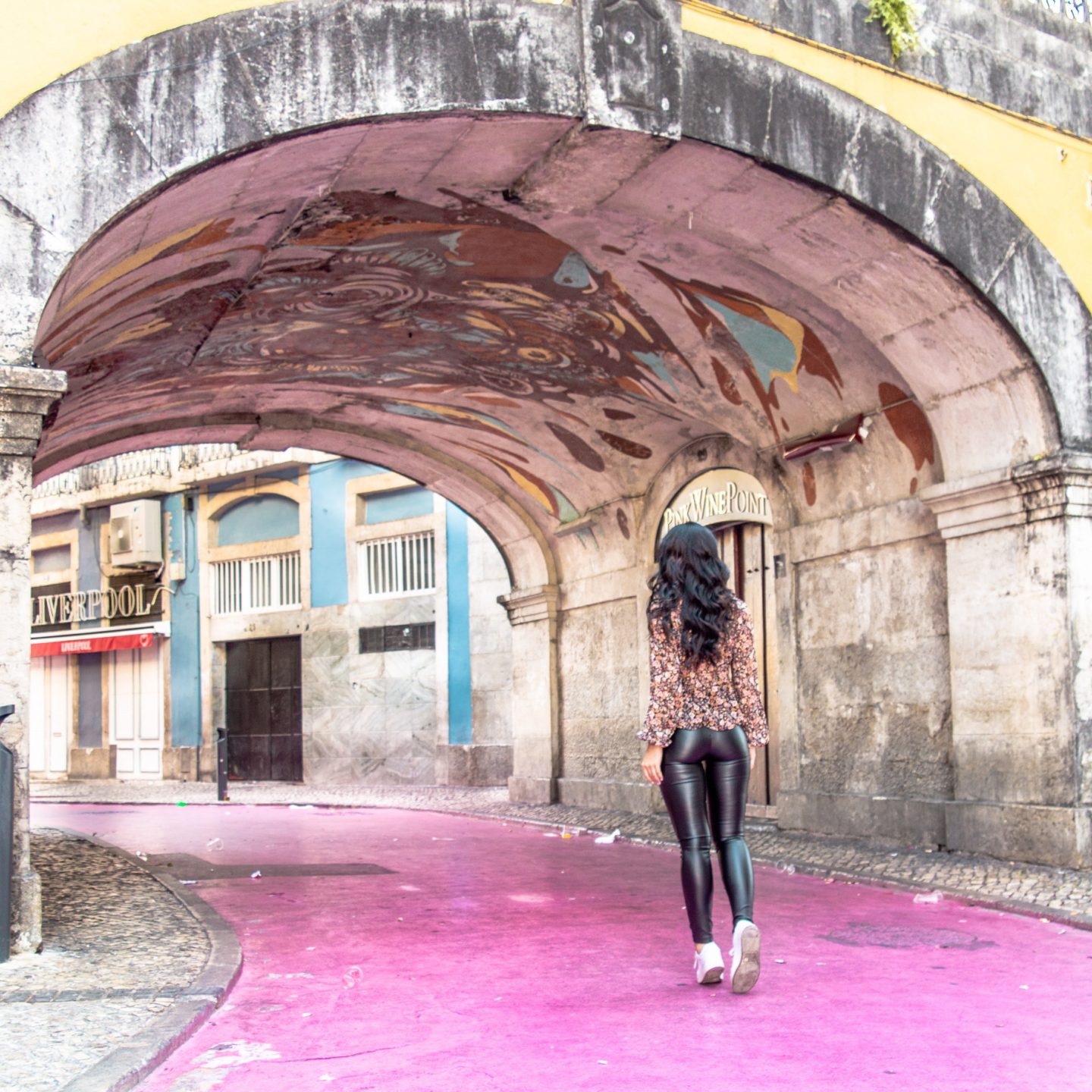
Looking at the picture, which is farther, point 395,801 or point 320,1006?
point 395,801

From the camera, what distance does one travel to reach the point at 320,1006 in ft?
17.1

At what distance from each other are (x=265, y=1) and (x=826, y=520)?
624 cm

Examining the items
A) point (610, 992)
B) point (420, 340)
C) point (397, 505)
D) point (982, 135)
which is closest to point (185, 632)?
point (397, 505)

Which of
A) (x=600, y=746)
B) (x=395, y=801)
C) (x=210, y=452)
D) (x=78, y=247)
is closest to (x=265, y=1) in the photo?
(x=78, y=247)

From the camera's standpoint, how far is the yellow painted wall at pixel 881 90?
21.6 feet

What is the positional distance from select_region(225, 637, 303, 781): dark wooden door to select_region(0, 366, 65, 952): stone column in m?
18.7

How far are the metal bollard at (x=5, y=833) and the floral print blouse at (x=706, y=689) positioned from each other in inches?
100

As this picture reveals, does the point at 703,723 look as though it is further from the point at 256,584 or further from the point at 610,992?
the point at 256,584

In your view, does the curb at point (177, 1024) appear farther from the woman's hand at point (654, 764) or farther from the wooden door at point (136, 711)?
the wooden door at point (136, 711)

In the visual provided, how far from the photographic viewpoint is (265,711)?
2527 centimetres

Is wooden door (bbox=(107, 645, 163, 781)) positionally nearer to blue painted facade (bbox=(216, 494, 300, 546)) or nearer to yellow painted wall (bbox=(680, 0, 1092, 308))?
blue painted facade (bbox=(216, 494, 300, 546))

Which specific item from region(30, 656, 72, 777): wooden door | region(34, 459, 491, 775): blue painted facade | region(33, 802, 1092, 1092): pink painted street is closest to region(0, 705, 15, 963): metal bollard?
region(33, 802, 1092, 1092): pink painted street

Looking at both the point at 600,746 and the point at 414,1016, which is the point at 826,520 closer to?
the point at 600,746

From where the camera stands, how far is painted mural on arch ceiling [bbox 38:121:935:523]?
9.12 meters
